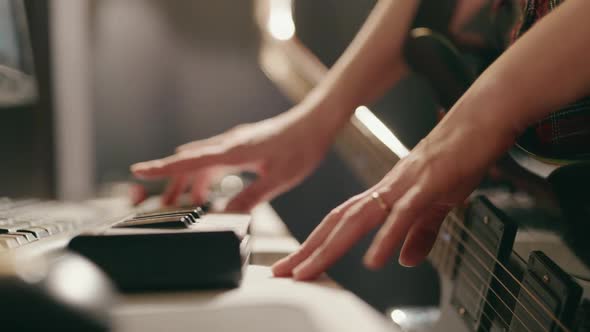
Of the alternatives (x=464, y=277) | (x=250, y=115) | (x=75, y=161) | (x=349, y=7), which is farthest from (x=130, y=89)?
(x=464, y=277)

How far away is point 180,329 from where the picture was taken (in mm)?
284

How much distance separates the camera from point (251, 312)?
0.30 m

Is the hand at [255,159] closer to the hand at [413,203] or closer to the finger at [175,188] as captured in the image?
the finger at [175,188]

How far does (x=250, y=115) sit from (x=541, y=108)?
1.93 meters

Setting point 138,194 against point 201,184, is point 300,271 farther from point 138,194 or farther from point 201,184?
point 138,194

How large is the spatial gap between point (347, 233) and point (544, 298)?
0.57ft

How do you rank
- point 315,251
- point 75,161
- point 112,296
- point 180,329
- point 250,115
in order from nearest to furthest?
point 112,296 → point 180,329 → point 315,251 → point 75,161 → point 250,115

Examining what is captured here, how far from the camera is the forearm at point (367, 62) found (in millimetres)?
787

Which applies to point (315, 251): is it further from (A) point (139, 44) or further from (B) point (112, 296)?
(A) point (139, 44)

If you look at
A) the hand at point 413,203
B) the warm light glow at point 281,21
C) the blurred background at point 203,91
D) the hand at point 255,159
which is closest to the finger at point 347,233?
the hand at point 413,203

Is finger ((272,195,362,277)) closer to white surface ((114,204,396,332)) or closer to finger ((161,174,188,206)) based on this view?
white surface ((114,204,396,332))

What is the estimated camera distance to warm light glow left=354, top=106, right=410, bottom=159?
1.99 feet

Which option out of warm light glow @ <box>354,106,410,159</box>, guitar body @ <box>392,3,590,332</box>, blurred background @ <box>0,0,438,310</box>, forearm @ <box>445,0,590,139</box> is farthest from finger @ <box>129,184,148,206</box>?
blurred background @ <box>0,0,438,310</box>

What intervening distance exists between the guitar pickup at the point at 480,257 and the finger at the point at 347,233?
15cm
